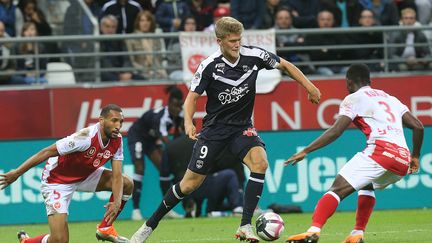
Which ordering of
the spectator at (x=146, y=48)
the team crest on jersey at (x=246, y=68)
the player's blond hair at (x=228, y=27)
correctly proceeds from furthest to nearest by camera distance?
the spectator at (x=146, y=48)
the team crest on jersey at (x=246, y=68)
the player's blond hair at (x=228, y=27)

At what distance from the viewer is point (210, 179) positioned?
17.9 meters

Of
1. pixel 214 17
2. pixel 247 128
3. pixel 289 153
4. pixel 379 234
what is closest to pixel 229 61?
pixel 247 128

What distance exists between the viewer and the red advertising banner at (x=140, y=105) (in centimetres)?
1869

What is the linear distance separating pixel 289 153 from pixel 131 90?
2.96m

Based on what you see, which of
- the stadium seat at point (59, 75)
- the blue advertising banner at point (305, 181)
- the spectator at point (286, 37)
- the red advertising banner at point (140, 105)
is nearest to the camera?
the blue advertising banner at point (305, 181)

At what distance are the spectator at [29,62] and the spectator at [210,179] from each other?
2736 mm

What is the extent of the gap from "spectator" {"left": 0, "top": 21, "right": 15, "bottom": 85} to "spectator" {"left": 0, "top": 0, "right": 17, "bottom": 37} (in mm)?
558

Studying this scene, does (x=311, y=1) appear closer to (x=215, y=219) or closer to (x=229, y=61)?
(x=215, y=219)

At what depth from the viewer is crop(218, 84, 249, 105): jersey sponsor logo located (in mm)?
11961

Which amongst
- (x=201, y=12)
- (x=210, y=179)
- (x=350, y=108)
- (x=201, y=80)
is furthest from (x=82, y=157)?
(x=201, y=12)

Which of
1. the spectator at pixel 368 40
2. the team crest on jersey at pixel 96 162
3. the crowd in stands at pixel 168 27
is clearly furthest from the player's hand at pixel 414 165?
the spectator at pixel 368 40

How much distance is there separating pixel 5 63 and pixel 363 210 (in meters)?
9.24

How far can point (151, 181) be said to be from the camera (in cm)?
1864

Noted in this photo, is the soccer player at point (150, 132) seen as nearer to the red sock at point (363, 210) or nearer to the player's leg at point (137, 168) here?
the player's leg at point (137, 168)
